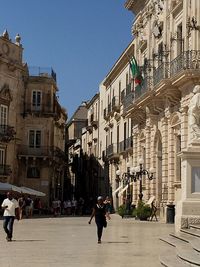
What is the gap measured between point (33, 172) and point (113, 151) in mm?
7599

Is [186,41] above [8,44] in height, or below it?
below

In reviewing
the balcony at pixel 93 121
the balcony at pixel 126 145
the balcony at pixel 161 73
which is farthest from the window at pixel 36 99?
the balcony at pixel 161 73

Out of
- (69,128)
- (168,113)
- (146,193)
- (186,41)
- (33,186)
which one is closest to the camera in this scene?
(186,41)

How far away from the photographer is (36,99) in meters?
54.2

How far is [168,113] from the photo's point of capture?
29703 mm

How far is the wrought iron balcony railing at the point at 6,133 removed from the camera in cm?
4738

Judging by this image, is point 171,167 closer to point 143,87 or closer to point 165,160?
point 165,160

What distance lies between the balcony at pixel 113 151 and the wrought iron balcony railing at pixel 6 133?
8.37 metres

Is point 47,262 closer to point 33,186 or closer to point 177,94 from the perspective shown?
point 177,94

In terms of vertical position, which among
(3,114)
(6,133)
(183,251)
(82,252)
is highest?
(3,114)

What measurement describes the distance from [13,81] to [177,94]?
23.4 metres

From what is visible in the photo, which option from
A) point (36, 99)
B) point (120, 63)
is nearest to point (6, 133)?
point (36, 99)

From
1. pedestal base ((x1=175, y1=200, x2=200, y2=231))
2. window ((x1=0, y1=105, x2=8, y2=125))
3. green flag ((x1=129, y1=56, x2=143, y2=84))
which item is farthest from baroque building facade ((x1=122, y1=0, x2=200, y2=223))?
window ((x1=0, y1=105, x2=8, y2=125))

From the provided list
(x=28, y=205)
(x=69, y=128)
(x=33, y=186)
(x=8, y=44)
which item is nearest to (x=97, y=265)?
(x=28, y=205)
